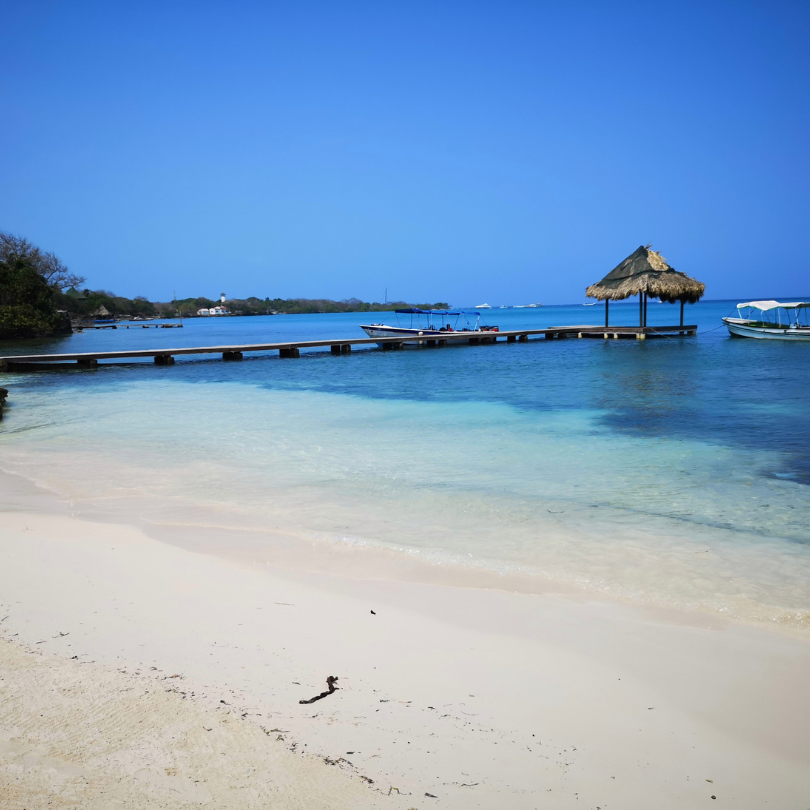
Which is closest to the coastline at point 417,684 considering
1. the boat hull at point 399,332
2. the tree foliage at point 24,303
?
the boat hull at point 399,332

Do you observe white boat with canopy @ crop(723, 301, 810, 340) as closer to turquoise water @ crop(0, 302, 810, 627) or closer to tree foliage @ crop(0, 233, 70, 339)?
turquoise water @ crop(0, 302, 810, 627)

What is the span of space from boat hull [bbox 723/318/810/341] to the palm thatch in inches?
148

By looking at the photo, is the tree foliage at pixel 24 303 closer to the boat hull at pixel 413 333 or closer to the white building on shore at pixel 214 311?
the boat hull at pixel 413 333

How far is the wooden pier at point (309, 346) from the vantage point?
81.5 feet

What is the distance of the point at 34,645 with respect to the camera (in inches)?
123

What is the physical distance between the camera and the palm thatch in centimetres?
3200

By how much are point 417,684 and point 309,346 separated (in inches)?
1089

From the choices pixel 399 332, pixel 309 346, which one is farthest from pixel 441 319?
pixel 309 346

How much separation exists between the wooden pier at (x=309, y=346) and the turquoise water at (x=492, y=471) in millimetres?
8095

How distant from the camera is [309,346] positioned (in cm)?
2991

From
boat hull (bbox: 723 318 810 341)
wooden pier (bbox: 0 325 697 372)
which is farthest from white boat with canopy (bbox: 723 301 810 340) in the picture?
wooden pier (bbox: 0 325 697 372)

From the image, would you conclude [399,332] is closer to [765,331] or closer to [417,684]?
[765,331]

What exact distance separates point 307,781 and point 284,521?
370 cm

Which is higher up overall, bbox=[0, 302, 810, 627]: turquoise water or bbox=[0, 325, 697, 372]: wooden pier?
bbox=[0, 325, 697, 372]: wooden pier
